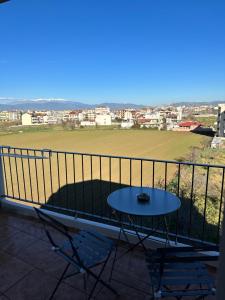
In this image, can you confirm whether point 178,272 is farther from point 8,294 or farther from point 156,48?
point 156,48

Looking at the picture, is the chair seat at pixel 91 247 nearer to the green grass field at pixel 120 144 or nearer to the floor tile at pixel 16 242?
the floor tile at pixel 16 242

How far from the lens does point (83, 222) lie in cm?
290

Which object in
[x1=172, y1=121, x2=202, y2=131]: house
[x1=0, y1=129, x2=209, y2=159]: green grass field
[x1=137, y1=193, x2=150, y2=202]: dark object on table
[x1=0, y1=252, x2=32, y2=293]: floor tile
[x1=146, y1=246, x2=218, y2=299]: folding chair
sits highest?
[x1=137, y1=193, x2=150, y2=202]: dark object on table

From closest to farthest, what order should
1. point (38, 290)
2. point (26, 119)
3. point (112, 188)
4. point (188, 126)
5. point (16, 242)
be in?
point (38, 290) → point (16, 242) → point (112, 188) → point (188, 126) → point (26, 119)

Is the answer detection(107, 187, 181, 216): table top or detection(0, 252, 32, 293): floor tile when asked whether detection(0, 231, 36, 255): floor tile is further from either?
detection(107, 187, 181, 216): table top

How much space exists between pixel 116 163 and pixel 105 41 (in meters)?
16.1

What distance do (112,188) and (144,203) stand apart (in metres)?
13.0

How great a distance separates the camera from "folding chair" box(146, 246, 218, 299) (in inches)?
47.9

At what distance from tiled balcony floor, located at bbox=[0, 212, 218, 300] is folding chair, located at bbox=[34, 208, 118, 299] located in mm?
123

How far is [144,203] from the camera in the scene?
1984mm

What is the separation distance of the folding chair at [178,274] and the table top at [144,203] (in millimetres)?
375

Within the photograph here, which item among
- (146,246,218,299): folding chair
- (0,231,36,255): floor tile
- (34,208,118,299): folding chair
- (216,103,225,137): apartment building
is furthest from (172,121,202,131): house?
(146,246,218,299): folding chair

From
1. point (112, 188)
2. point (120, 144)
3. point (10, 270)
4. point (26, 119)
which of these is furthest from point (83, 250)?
point (26, 119)

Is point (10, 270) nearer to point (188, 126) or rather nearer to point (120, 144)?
point (120, 144)
